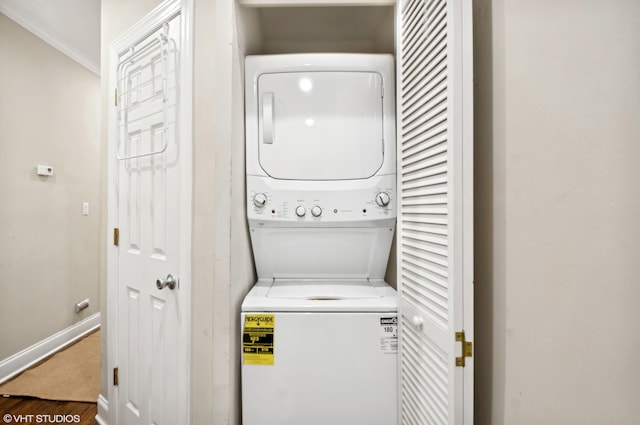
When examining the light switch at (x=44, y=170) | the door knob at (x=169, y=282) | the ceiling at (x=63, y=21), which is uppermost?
the ceiling at (x=63, y=21)

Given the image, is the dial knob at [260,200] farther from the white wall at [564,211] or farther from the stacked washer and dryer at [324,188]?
the white wall at [564,211]

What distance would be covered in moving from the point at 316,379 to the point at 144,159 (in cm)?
135

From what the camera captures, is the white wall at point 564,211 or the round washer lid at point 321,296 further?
the round washer lid at point 321,296

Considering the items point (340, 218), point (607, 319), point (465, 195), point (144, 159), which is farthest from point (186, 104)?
point (607, 319)

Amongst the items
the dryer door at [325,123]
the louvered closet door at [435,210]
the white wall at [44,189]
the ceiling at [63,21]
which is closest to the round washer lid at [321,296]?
the louvered closet door at [435,210]

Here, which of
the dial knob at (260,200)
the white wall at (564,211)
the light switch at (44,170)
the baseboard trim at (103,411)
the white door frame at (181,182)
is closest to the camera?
the white wall at (564,211)

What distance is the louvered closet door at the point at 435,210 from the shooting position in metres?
0.75

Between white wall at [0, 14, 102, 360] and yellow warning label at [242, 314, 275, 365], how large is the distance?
7.43ft

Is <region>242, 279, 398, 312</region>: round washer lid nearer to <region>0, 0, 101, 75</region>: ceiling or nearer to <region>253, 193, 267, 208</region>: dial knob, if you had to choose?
<region>253, 193, 267, 208</region>: dial knob

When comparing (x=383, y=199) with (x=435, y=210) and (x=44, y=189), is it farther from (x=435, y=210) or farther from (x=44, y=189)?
(x=44, y=189)

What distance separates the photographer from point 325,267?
1.47 m

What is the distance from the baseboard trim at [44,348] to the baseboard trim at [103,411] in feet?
3.37

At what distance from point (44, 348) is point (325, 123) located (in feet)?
9.95

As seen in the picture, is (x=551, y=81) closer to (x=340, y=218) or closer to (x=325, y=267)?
(x=340, y=218)
